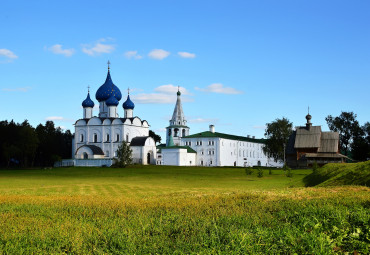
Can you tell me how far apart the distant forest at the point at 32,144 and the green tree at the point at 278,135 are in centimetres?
4089

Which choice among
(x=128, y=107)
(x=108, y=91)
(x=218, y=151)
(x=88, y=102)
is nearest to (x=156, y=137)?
(x=218, y=151)

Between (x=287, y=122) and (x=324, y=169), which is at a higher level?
(x=287, y=122)

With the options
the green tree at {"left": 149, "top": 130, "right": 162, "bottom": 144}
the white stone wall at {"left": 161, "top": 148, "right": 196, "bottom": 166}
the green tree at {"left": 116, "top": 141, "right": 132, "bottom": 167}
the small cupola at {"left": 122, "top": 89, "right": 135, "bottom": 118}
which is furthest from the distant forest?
the green tree at {"left": 149, "top": 130, "right": 162, "bottom": 144}

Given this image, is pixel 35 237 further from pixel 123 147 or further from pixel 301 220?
pixel 123 147

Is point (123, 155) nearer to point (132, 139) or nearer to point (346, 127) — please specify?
point (132, 139)

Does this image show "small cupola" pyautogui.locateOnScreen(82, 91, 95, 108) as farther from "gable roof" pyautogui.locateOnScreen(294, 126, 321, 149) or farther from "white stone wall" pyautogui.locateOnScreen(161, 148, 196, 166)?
"gable roof" pyautogui.locateOnScreen(294, 126, 321, 149)

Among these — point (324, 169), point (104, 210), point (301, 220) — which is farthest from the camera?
point (324, 169)

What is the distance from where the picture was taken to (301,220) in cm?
893

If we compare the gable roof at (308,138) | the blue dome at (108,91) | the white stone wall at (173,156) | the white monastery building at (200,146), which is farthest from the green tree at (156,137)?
the gable roof at (308,138)

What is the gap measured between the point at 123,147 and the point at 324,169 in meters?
45.7

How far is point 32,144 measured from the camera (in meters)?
78.5

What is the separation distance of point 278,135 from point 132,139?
28847mm

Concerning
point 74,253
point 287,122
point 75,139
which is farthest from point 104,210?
point 75,139

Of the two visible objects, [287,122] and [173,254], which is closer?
[173,254]
